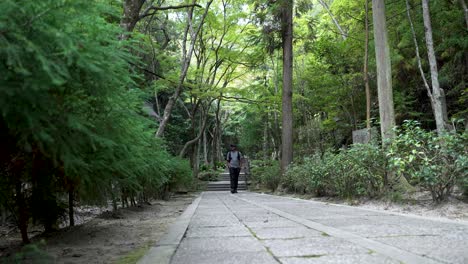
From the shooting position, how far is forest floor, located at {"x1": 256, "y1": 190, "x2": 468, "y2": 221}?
5.27 metres

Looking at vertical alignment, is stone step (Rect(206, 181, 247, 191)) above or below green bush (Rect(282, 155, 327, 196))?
below

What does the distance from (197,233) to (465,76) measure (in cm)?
1231

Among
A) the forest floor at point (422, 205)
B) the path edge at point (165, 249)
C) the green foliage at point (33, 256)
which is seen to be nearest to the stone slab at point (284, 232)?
the path edge at point (165, 249)

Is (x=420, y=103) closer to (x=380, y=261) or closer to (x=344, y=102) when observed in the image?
(x=344, y=102)

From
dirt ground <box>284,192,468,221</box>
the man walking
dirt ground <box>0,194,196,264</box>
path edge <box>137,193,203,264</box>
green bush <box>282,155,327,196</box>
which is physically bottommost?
dirt ground <box>0,194,196,264</box>

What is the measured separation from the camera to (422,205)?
19.8ft

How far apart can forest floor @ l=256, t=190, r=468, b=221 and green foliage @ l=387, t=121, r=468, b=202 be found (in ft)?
0.58

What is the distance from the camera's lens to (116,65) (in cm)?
255

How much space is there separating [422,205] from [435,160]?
798mm

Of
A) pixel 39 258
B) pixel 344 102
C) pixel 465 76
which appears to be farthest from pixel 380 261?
pixel 344 102

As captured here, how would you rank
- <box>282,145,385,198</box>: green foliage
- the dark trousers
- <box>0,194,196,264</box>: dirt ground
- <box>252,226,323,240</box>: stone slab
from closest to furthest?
<box>0,194,196,264</box>: dirt ground
<box>252,226,323,240</box>: stone slab
<box>282,145,385,198</box>: green foliage
the dark trousers

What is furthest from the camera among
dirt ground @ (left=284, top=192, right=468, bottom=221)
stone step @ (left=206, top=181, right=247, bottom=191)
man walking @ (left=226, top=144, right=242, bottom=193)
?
stone step @ (left=206, top=181, right=247, bottom=191)

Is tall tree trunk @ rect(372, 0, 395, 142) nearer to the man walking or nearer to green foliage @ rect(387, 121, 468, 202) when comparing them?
green foliage @ rect(387, 121, 468, 202)

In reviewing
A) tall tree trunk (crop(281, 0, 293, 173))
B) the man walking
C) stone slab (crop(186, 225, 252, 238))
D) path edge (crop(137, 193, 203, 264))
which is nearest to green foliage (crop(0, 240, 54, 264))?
path edge (crop(137, 193, 203, 264))
